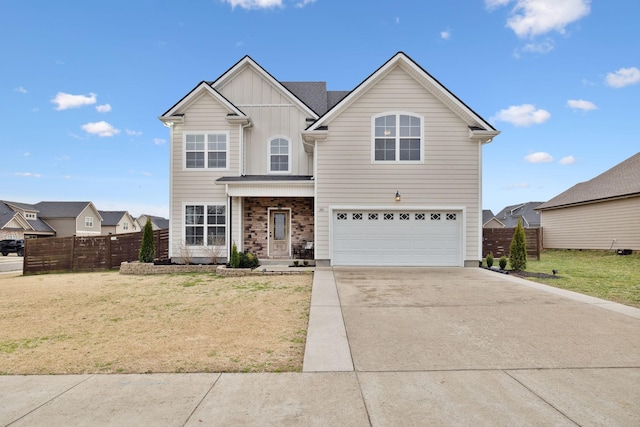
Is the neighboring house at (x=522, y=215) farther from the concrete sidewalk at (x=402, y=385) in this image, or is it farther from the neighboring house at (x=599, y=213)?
the concrete sidewalk at (x=402, y=385)

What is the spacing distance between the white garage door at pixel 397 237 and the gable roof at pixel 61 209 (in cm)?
4728

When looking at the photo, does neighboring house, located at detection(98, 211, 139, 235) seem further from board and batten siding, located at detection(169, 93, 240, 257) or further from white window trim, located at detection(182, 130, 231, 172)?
white window trim, located at detection(182, 130, 231, 172)

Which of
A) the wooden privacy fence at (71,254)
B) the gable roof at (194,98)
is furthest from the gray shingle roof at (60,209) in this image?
the gable roof at (194,98)

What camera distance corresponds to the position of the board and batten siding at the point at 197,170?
15.0 meters

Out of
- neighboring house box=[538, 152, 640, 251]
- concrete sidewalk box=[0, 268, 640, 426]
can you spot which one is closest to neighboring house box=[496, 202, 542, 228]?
neighboring house box=[538, 152, 640, 251]

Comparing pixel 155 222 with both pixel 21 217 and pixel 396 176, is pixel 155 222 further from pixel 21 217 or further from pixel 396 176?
pixel 396 176

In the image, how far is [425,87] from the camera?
→ 13.4 m

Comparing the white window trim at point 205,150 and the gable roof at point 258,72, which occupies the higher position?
the gable roof at point 258,72

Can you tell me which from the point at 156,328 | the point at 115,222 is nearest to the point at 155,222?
the point at 115,222

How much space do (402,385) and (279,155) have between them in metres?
13.3

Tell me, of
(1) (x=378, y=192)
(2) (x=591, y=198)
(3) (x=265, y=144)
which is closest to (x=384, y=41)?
(3) (x=265, y=144)

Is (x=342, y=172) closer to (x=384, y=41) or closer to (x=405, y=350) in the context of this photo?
(x=405, y=350)

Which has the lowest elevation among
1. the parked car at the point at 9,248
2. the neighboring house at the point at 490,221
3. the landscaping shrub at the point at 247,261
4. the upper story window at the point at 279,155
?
the parked car at the point at 9,248

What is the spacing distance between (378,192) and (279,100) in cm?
653
